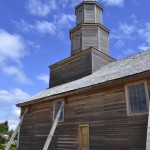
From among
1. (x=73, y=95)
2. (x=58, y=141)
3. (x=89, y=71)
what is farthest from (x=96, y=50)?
(x=58, y=141)

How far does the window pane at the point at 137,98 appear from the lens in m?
10.4

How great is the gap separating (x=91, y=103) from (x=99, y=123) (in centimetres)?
147

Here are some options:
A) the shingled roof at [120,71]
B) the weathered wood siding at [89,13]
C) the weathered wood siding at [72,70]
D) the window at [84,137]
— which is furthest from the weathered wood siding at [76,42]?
the window at [84,137]

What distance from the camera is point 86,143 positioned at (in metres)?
12.7

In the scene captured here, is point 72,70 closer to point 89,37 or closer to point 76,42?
point 76,42

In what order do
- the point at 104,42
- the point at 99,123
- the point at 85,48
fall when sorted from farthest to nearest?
the point at 104,42
the point at 85,48
the point at 99,123

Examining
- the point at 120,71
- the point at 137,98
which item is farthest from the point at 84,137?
the point at 120,71

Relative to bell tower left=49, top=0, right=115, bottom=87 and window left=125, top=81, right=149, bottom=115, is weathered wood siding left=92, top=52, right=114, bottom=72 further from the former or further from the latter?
window left=125, top=81, right=149, bottom=115

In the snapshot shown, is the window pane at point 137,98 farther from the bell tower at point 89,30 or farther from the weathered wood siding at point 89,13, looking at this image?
the weathered wood siding at point 89,13

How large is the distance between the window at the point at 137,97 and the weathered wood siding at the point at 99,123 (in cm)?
29

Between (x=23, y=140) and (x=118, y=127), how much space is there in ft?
36.5

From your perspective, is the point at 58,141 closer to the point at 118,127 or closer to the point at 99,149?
the point at 99,149

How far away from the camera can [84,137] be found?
12.9 meters

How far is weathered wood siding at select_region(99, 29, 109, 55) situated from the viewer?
2104 cm
